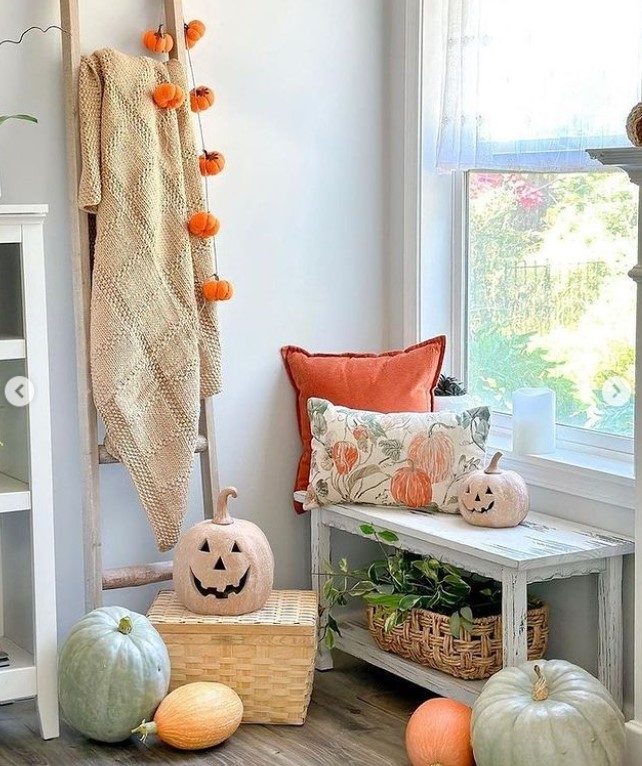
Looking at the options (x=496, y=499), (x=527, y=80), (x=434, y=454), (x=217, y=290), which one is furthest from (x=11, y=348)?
(x=527, y=80)

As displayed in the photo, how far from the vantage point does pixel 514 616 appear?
2.59 m

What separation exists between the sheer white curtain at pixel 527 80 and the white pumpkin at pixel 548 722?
1226 mm

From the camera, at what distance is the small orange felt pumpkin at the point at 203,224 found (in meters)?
2.97

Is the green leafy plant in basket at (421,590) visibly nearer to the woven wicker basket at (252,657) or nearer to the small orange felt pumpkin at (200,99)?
the woven wicker basket at (252,657)

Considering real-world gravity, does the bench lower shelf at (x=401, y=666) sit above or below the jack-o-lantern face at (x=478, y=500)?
below

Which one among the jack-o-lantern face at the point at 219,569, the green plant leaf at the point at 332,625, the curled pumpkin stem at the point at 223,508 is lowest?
the green plant leaf at the point at 332,625

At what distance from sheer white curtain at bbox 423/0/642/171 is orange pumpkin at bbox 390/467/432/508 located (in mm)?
828

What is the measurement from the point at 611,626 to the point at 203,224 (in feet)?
4.50

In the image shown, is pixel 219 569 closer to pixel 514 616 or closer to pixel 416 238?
pixel 514 616

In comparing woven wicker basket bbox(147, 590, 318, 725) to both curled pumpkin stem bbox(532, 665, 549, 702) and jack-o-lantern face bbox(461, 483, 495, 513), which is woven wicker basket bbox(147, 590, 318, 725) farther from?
curled pumpkin stem bbox(532, 665, 549, 702)

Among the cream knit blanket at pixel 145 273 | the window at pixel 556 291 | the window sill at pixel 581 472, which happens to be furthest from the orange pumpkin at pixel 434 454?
the cream knit blanket at pixel 145 273

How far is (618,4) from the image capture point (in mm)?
2732

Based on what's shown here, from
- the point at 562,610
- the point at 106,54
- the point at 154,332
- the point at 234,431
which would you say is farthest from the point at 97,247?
the point at 562,610

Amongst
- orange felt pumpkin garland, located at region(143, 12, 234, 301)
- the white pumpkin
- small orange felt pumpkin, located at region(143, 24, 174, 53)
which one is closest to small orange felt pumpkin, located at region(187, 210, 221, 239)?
orange felt pumpkin garland, located at region(143, 12, 234, 301)
